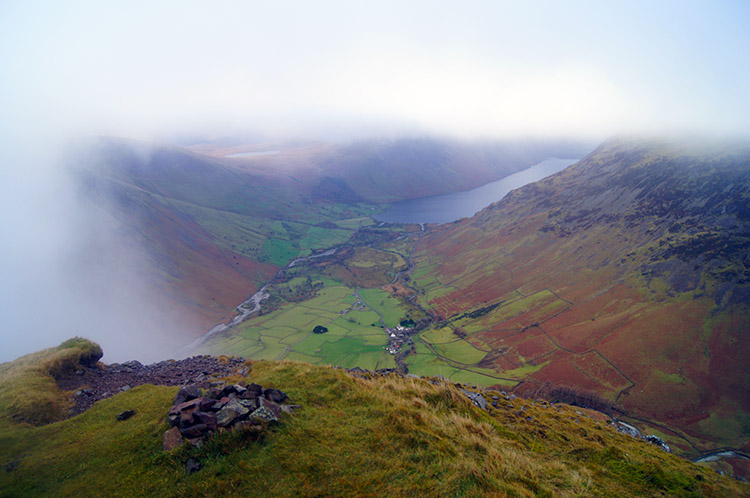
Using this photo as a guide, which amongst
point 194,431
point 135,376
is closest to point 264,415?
point 194,431

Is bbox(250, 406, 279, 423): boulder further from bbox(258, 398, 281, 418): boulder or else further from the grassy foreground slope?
the grassy foreground slope

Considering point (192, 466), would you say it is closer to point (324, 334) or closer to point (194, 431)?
point (194, 431)

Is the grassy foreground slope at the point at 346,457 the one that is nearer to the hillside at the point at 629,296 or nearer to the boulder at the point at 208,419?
the boulder at the point at 208,419

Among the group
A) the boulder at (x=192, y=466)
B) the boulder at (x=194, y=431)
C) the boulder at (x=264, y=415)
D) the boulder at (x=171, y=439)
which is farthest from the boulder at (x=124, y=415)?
the boulder at (x=264, y=415)

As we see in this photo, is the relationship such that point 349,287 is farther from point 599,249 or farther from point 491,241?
point 599,249

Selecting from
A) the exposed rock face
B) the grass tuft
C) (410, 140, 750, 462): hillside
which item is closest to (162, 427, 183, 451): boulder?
the exposed rock face
